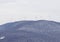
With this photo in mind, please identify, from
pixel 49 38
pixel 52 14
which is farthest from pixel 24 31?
pixel 52 14

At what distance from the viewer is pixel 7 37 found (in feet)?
4.75

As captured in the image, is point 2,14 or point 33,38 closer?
point 33,38

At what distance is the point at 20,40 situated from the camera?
143cm

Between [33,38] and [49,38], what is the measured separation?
192 mm

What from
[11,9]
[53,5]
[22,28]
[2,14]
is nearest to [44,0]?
[53,5]

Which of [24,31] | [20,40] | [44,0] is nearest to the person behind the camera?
[20,40]

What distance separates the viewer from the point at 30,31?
1.55 metres

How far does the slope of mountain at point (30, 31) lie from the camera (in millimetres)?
1431

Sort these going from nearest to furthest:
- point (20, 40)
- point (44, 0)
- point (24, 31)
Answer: point (20, 40), point (24, 31), point (44, 0)

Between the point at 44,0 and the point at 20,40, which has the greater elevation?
the point at 44,0

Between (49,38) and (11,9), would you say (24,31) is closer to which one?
(49,38)

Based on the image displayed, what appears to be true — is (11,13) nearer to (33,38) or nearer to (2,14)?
(2,14)

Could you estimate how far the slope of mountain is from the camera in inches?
56.3

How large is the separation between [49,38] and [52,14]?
48.0 inches
